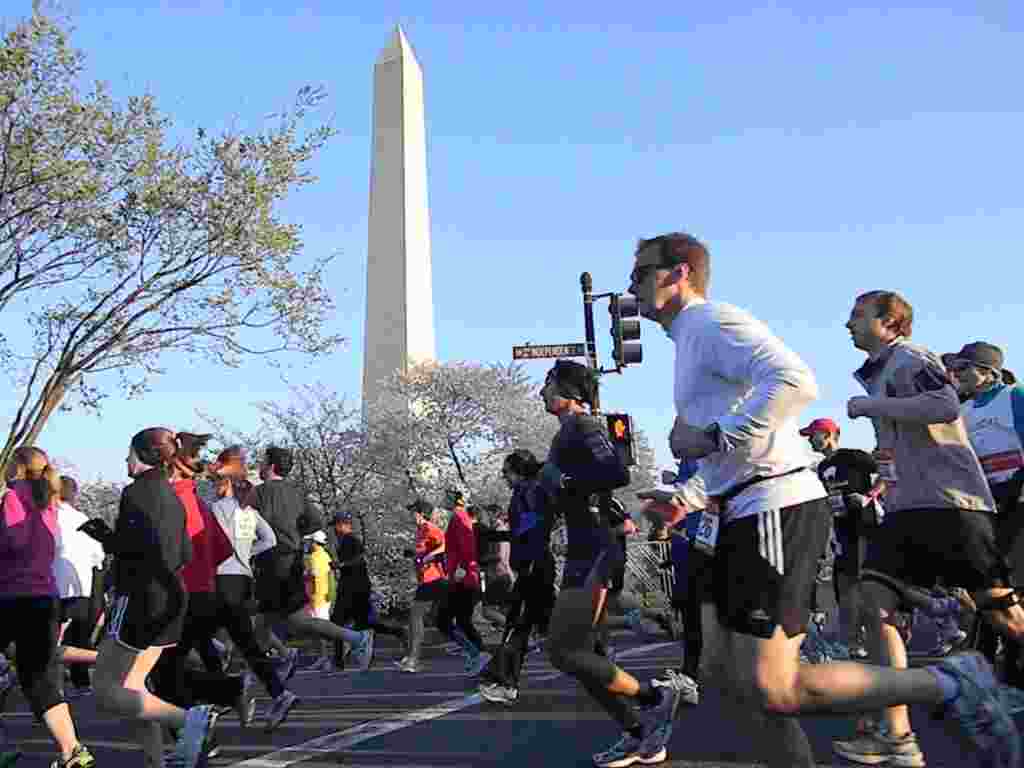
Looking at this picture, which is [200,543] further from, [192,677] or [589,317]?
[589,317]

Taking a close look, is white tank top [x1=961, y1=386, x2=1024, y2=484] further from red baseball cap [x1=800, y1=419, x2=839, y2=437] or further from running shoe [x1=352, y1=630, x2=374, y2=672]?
running shoe [x1=352, y1=630, x2=374, y2=672]

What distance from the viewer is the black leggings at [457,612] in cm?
1265

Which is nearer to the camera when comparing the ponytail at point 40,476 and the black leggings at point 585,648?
the black leggings at point 585,648

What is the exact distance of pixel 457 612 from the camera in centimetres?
1273

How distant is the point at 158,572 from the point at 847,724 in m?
3.55

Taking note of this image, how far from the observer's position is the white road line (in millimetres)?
6523

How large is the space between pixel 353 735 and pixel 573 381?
239 cm

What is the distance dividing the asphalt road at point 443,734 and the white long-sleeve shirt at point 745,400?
2.60ft

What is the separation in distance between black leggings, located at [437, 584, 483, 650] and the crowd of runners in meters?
1.86

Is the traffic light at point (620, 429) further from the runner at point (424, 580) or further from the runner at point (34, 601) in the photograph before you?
the runner at point (34, 601)

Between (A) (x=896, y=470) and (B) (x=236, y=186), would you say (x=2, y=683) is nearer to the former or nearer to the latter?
(A) (x=896, y=470)

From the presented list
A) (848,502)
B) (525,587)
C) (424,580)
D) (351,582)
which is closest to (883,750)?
(525,587)

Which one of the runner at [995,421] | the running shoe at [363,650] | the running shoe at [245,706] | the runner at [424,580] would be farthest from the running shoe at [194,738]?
the runner at [424,580]

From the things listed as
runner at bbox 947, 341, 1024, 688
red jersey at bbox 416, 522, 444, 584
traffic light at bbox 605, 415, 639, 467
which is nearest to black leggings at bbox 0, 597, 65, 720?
runner at bbox 947, 341, 1024, 688
